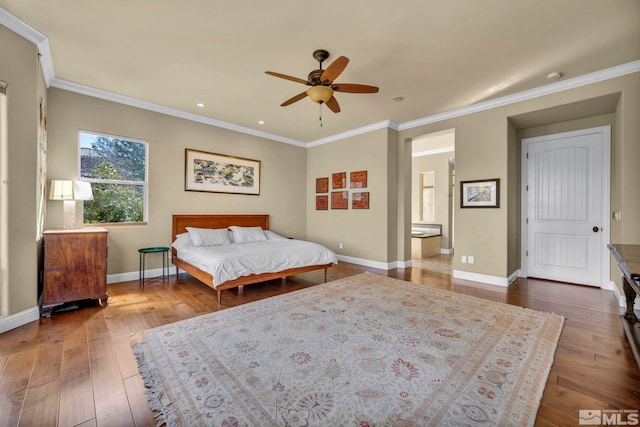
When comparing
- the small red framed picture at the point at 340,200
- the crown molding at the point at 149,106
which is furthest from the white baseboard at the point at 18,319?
the small red framed picture at the point at 340,200

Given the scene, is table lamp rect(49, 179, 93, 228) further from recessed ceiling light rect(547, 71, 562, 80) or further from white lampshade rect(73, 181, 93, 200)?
recessed ceiling light rect(547, 71, 562, 80)

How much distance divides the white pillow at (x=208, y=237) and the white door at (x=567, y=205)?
5332 mm

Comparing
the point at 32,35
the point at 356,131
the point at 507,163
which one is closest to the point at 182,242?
the point at 32,35

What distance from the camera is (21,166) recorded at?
2609 mm

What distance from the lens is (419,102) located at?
4.30 m

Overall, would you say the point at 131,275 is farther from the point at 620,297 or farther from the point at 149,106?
the point at 620,297

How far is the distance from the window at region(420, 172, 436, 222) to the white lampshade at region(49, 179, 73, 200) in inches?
309

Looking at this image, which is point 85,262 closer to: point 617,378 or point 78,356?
point 78,356

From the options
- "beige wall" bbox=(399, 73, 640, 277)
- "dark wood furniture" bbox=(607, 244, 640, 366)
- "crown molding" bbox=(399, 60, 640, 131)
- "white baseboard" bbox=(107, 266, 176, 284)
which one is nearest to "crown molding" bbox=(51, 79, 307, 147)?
"white baseboard" bbox=(107, 266, 176, 284)

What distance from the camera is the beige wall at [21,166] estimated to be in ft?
8.25

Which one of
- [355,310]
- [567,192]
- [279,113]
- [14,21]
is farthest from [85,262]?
[567,192]

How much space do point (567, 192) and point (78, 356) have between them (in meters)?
6.48

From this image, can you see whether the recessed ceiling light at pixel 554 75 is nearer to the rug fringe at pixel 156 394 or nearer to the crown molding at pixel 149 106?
the crown molding at pixel 149 106

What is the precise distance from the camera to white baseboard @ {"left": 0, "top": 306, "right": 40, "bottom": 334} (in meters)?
2.45
